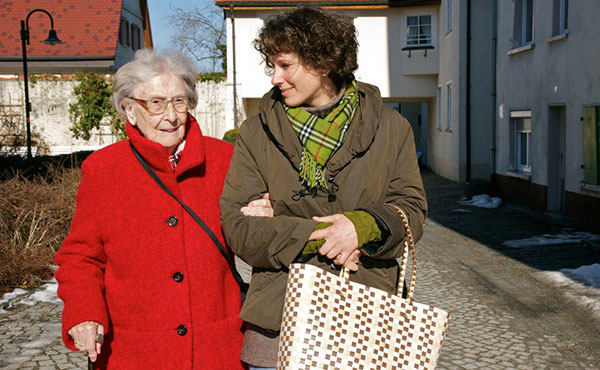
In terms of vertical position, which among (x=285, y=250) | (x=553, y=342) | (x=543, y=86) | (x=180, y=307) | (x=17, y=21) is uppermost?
(x=17, y=21)

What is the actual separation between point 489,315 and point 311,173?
4645mm

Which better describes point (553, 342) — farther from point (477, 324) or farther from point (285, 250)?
point (285, 250)

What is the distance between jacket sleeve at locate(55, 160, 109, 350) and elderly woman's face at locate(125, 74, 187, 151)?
0.30 m

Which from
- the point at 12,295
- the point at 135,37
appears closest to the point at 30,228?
the point at 12,295

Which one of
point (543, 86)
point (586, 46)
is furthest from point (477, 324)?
point (543, 86)

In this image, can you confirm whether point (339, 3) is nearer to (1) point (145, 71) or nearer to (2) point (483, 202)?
(2) point (483, 202)

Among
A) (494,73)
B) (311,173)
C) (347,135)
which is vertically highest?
(494,73)

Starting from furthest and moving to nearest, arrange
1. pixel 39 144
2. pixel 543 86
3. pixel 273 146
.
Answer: pixel 39 144
pixel 543 86
pixel 273 146

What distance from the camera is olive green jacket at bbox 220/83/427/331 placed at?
241cm

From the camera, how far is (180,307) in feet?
9.14

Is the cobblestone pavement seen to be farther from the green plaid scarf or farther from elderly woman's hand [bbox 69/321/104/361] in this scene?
the green plaid scarf

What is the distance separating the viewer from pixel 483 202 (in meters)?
15.6

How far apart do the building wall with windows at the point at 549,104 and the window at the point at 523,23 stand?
0.02 meters

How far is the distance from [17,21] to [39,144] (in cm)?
993
